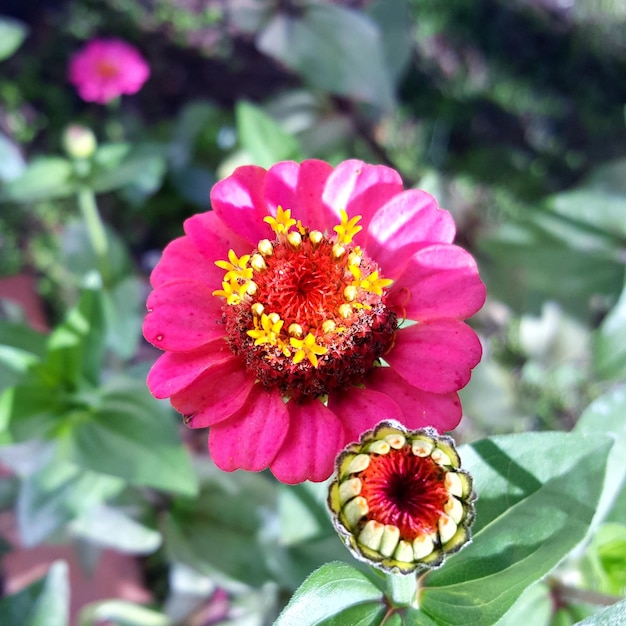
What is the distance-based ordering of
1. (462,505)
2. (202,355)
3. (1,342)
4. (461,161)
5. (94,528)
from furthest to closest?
(461,161) → (94,528) → (1,342) → (202,355) → (462,505)

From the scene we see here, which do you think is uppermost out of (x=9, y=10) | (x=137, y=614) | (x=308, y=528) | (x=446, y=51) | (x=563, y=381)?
(x=446, y=51)

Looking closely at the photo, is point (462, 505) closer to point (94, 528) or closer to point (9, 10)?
point (94, 528)

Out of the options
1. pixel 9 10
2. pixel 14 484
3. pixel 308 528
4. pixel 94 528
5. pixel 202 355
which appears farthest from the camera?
pixel 9 10

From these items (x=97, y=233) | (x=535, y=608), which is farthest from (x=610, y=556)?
(x=97, y=233)

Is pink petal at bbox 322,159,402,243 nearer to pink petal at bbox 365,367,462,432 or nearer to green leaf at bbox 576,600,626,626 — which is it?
pink petal at bbox 365,367,462,432

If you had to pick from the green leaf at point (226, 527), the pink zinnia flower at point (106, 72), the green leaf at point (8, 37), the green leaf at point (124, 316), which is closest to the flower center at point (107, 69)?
the pink zinnia flower at point (106, 72)

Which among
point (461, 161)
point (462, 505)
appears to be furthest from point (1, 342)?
point (461, 161)
